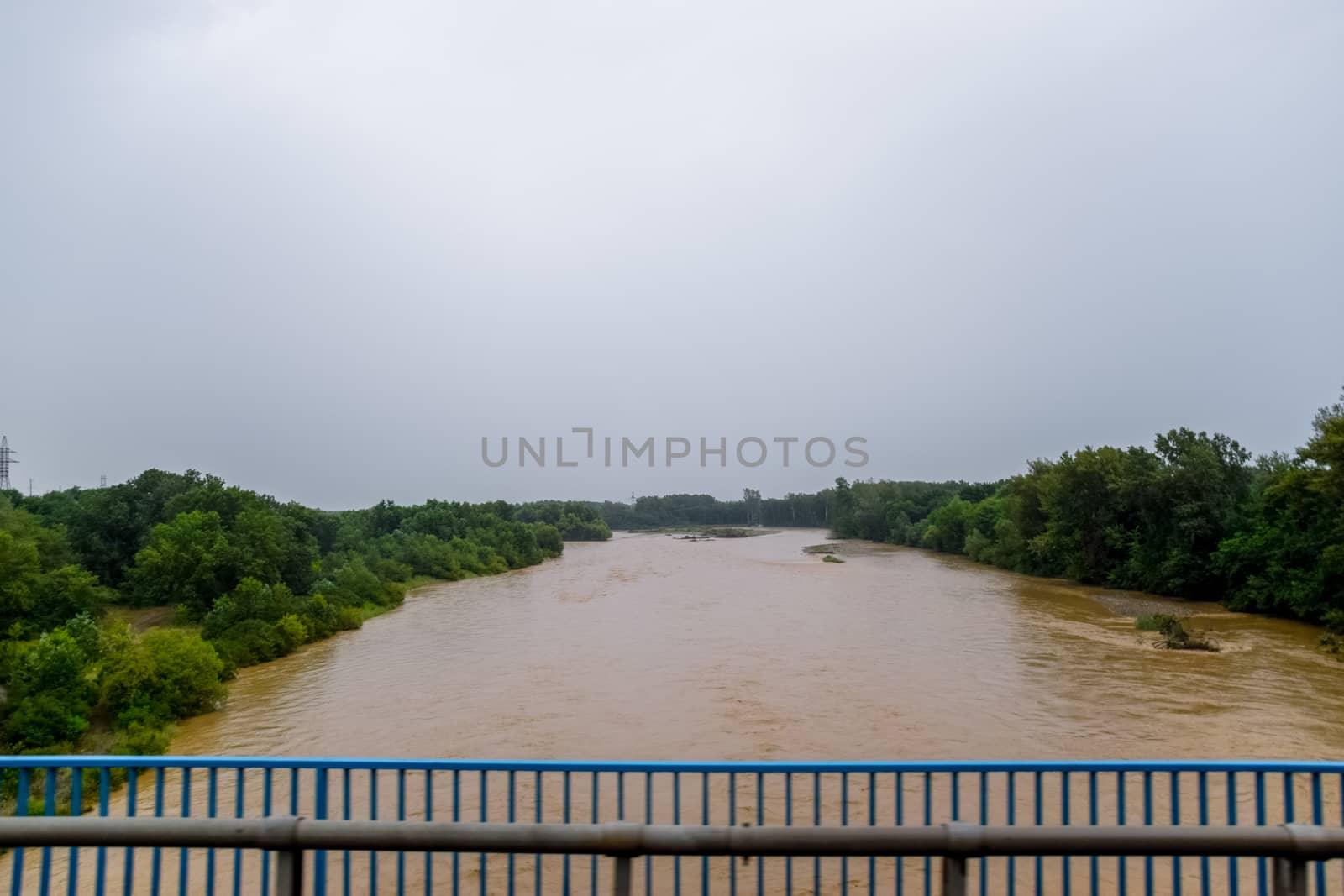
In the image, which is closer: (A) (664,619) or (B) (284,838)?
(B) (284,838)

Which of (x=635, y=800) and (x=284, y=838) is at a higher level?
(x=284, y=838)

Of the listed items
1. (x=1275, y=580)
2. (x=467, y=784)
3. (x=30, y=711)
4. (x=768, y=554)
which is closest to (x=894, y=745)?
(x=467, y=784)

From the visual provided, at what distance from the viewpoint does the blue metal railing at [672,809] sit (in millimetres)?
2904

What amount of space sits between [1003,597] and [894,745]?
825 inches

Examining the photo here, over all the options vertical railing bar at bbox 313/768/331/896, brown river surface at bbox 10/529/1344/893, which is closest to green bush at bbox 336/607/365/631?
brown river surface at bbox 10/529/1344/893

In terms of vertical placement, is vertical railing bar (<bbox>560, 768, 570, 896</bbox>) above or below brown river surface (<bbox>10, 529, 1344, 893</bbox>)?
above

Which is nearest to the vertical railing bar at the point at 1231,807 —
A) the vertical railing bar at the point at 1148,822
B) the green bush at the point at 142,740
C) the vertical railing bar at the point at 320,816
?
the vertical railing bar at the point at 1148,822

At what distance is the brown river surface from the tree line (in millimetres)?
1894

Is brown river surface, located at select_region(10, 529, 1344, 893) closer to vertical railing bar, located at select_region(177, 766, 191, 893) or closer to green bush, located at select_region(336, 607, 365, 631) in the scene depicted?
vertical railing bar, located at select_region(177, 766, 191, 893)

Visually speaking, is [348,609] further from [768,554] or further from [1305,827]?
[768,554]

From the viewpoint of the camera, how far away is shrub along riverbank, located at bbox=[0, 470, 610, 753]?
1209 cm

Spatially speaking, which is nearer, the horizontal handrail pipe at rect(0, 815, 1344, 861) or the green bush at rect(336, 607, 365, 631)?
the horizontal handrail pipe at rect(0, 815, 1344, 861)

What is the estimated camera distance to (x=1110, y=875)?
23.9 feet

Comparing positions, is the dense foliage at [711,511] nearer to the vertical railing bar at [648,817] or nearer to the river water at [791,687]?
the river water at [791,687]
